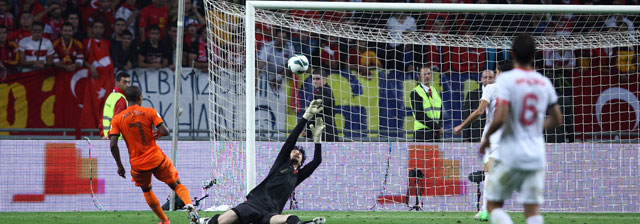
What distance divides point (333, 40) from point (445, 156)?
270 centimetres

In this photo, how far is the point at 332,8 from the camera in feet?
34.6

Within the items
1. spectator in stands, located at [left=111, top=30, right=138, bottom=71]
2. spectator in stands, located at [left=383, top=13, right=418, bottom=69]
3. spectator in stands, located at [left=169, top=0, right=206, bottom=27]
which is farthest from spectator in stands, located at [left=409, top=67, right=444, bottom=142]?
spectator in stands, located at [left=111, top=30, right=138, bottom=71]

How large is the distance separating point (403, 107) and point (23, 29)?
652 centimetres

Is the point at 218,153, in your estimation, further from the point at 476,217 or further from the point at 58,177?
the point at 476,217

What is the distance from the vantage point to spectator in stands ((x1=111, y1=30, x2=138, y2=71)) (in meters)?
14.4

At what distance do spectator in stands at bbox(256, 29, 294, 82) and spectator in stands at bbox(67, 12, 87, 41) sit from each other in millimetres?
3096

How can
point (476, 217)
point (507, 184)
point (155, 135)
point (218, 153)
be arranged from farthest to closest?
point (218, 153) < point (476, 217) < point (155, 135) < point (507, 184)

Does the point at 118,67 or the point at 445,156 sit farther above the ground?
the point at 118,67

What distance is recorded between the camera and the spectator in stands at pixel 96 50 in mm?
14227

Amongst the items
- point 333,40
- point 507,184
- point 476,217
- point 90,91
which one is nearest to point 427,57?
point 333,40

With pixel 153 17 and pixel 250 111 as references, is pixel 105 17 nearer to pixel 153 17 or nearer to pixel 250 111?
pixel 153 17

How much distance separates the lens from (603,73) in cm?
1447

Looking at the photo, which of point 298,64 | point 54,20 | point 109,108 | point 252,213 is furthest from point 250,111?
point 54,20

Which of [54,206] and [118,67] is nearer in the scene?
[54,206]
